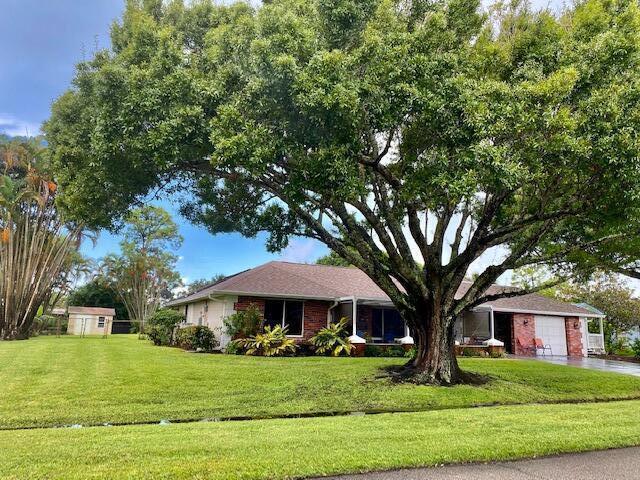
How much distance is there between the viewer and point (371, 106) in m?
9.45

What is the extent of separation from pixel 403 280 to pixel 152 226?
3996 centimetres

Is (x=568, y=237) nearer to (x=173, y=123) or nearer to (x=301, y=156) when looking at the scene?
(x=301, y=156)

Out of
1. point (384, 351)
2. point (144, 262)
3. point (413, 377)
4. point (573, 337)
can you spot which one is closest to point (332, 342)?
point (384, 351)

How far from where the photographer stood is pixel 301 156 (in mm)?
9672

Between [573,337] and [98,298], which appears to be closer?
[573,337]

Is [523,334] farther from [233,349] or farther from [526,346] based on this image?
[233,349]

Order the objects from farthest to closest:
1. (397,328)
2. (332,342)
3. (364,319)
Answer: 1. (397,328)
2. (364,319)
3. (332,342)

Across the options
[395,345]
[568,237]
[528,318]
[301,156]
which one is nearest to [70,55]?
[301,156]

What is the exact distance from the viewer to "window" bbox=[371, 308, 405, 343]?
77.3 feet

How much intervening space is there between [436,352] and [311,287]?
9617 millimetres

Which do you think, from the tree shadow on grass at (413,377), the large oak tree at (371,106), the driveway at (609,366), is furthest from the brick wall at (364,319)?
the large oak tree at (371,106)

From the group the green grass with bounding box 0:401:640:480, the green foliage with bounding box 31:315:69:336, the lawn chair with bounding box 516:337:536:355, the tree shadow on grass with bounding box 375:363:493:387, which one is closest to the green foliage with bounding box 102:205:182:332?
the green foliage with bounding box 31:315:69:336

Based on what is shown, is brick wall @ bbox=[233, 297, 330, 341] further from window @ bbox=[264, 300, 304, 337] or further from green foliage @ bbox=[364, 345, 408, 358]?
green foliage @ bbox=[364, 345, 408, 358]

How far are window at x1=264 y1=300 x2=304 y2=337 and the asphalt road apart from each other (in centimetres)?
1526
